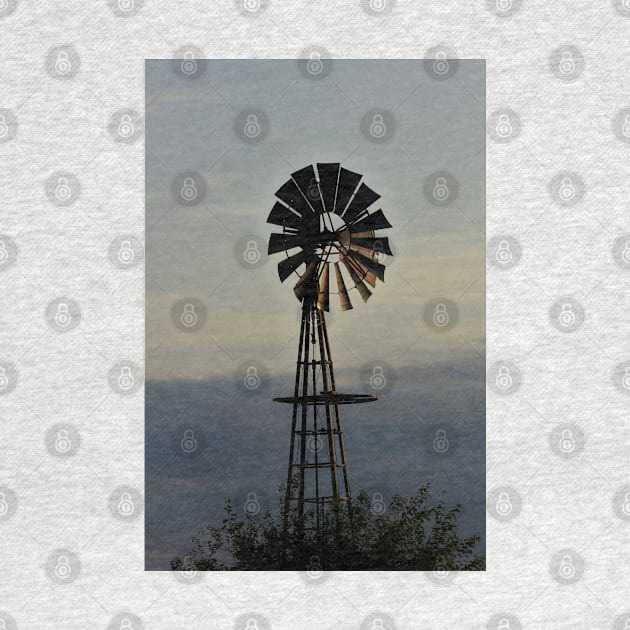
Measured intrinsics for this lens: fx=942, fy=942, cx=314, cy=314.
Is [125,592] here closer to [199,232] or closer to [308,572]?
[308,572]

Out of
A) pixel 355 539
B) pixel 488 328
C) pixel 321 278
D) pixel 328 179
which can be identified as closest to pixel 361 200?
pixel 328 179

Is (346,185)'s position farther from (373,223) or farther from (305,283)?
(305,283)

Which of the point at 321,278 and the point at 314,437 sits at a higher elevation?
the point at 321,278

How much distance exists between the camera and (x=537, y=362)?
5.35m

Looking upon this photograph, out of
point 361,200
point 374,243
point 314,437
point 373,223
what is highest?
point 361,200

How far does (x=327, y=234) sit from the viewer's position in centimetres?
542

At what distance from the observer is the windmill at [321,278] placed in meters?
5.30

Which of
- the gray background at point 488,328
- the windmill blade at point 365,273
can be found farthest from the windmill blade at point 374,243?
the gray background at point 488,328

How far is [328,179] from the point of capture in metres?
5.38

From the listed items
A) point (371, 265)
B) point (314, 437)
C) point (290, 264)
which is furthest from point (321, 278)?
point (314, 437)

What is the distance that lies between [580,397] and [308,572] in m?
1.83

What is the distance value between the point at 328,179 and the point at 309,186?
4.6 inches

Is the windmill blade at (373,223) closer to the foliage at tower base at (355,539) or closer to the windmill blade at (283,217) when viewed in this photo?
the windmill blade at (283,217)

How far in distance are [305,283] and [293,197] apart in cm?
50
